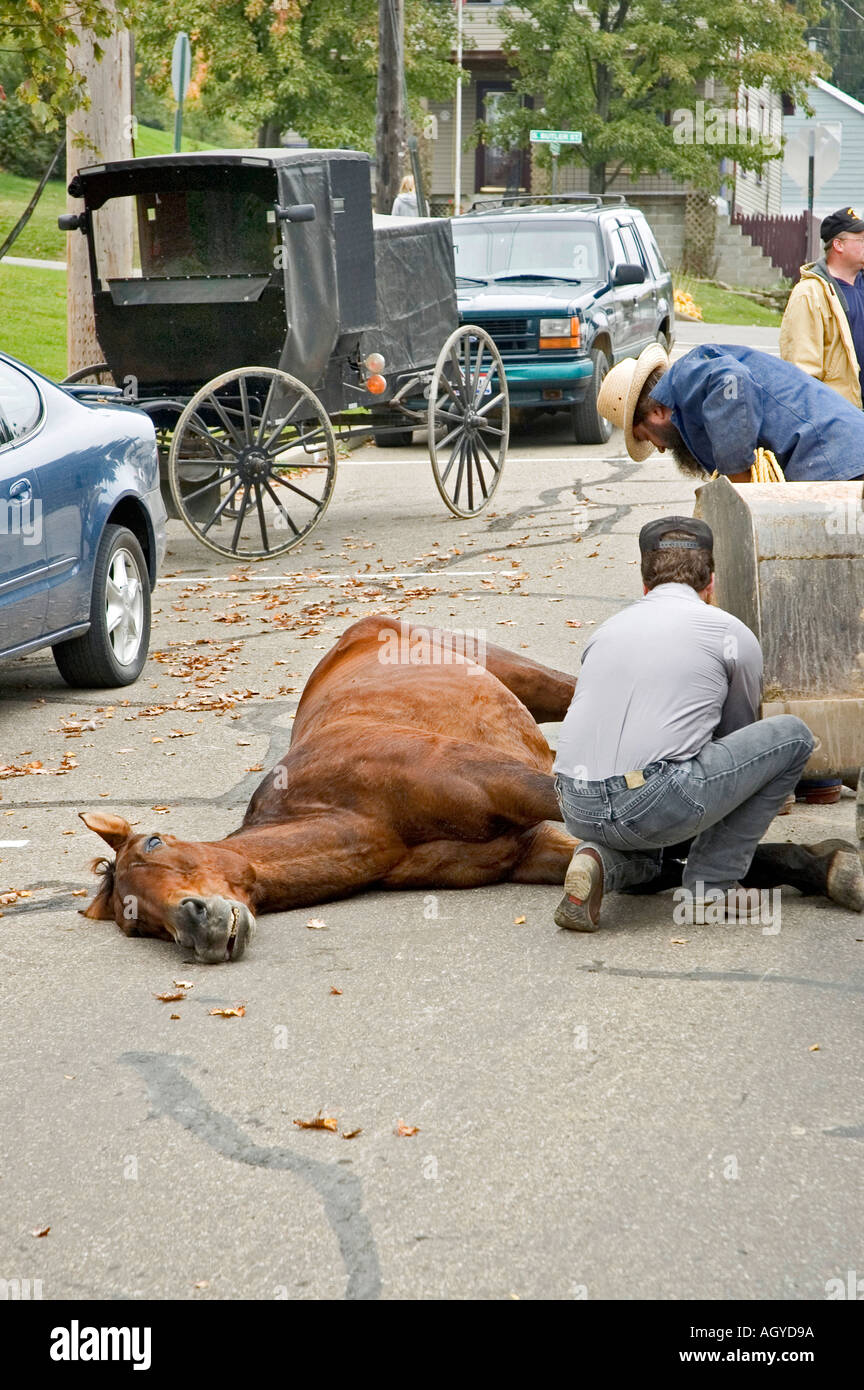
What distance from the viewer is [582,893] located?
4660 mm

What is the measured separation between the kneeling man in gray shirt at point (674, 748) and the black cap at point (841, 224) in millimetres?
2908

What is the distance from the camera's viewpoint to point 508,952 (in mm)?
4617

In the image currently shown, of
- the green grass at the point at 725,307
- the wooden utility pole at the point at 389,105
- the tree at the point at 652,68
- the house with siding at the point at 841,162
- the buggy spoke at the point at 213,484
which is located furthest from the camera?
the house with siding at the point at 841,162

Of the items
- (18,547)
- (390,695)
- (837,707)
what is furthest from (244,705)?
(837,707)

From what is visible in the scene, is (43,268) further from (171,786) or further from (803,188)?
(803,188)

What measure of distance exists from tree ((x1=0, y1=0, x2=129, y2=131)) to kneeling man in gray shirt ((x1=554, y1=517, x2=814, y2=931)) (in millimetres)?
7814

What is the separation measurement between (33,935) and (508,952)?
1400mm

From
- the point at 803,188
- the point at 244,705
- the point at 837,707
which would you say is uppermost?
the point at 803,188

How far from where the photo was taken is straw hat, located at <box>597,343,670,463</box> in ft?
19.2

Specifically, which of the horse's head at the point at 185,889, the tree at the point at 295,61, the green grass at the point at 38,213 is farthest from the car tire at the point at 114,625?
the tree at the point at 295,61

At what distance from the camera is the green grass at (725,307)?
34.0 meters

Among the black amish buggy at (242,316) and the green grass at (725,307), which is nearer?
the black amish buggy at (242,316)

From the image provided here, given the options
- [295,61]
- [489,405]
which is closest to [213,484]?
[489,405]

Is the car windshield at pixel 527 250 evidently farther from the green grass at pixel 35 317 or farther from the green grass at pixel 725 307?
the green grass at pixel 725 307
